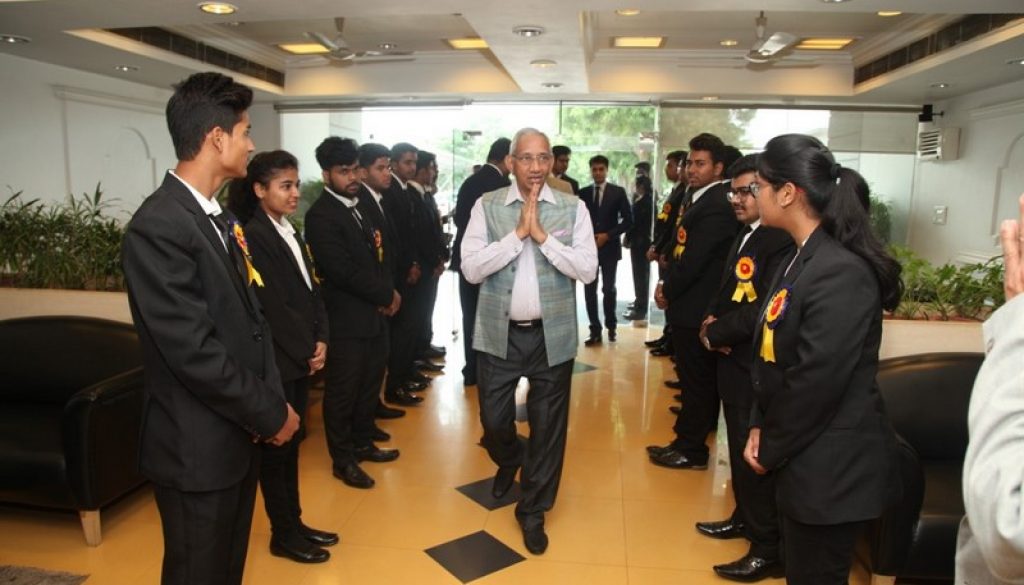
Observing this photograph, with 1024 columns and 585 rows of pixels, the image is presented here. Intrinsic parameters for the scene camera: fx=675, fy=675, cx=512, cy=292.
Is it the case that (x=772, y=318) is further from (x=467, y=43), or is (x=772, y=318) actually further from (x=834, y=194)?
(x=467, y=43)

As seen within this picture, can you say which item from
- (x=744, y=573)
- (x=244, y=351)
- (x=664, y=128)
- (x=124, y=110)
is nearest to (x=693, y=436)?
(x=744, y=573)

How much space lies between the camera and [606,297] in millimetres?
6789

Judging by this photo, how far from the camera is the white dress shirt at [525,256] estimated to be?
2713mm

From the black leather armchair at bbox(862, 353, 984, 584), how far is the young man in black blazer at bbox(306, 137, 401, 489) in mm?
2324

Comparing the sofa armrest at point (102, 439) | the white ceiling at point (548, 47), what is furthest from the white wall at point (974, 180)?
the sofa armrest at point (102, 439)

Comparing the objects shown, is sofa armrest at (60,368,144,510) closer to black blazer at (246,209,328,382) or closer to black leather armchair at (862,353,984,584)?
black blazer at (246,209,328,382)

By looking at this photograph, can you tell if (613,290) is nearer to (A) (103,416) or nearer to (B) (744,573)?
(B) (744,573)

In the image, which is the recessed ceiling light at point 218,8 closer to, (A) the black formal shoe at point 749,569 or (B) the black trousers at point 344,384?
(B) the black trousers at point 344,384

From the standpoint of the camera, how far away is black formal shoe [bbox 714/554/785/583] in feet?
8.74

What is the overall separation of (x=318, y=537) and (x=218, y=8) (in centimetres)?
340

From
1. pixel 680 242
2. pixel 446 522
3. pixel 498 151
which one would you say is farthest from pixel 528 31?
pixel 446 522

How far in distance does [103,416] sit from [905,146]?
823 cm

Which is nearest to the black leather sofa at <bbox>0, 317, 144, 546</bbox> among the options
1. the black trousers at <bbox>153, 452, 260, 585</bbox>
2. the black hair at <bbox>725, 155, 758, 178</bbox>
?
the black trousers at <bbox>153, 452, 260, 585</bbox>

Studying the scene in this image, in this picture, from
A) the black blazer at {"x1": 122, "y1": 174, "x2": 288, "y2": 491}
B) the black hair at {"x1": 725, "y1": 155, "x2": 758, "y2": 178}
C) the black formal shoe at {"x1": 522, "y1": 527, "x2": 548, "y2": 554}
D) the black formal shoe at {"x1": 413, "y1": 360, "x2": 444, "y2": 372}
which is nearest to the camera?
the black blazer at {"x1": 122, "y1": 174, "x2": 288, "y2": 491}
